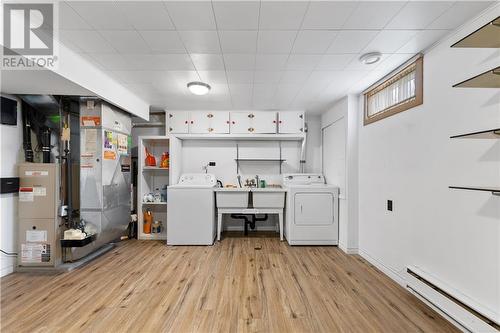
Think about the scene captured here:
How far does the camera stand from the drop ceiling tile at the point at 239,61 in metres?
2.08

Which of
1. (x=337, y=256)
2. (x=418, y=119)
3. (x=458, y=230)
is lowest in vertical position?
(x=337, y=256)

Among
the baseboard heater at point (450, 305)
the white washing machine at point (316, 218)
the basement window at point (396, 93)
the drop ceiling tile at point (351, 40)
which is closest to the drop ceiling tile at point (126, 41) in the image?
the drop ceiling tile at point (351, 40)

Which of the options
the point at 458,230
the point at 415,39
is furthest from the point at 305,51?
the point at 458,230

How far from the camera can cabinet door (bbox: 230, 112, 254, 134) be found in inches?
153

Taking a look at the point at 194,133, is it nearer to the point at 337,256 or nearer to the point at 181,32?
the point at 181,32

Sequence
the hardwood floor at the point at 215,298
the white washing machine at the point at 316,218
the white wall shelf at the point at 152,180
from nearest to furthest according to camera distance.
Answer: the hardwood floor at the point at 215,298 → the white washing machine at the point at 316,218 → the white wall shelf at the point at 152,180

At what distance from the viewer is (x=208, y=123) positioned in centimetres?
390

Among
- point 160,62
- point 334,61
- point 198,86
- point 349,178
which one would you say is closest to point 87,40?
point 160,62

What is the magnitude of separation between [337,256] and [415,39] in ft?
8.78

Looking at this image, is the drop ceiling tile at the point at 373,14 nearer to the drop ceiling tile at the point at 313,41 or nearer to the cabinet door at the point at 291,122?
the drop ceiling tile at the point at 313,41

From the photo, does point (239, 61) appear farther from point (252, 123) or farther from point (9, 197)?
point (9, 197)

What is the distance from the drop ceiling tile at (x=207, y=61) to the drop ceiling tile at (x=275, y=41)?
44 cm

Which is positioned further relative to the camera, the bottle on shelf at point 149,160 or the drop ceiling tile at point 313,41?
the bottle on shelf at point 149,160

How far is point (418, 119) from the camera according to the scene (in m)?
2.07
